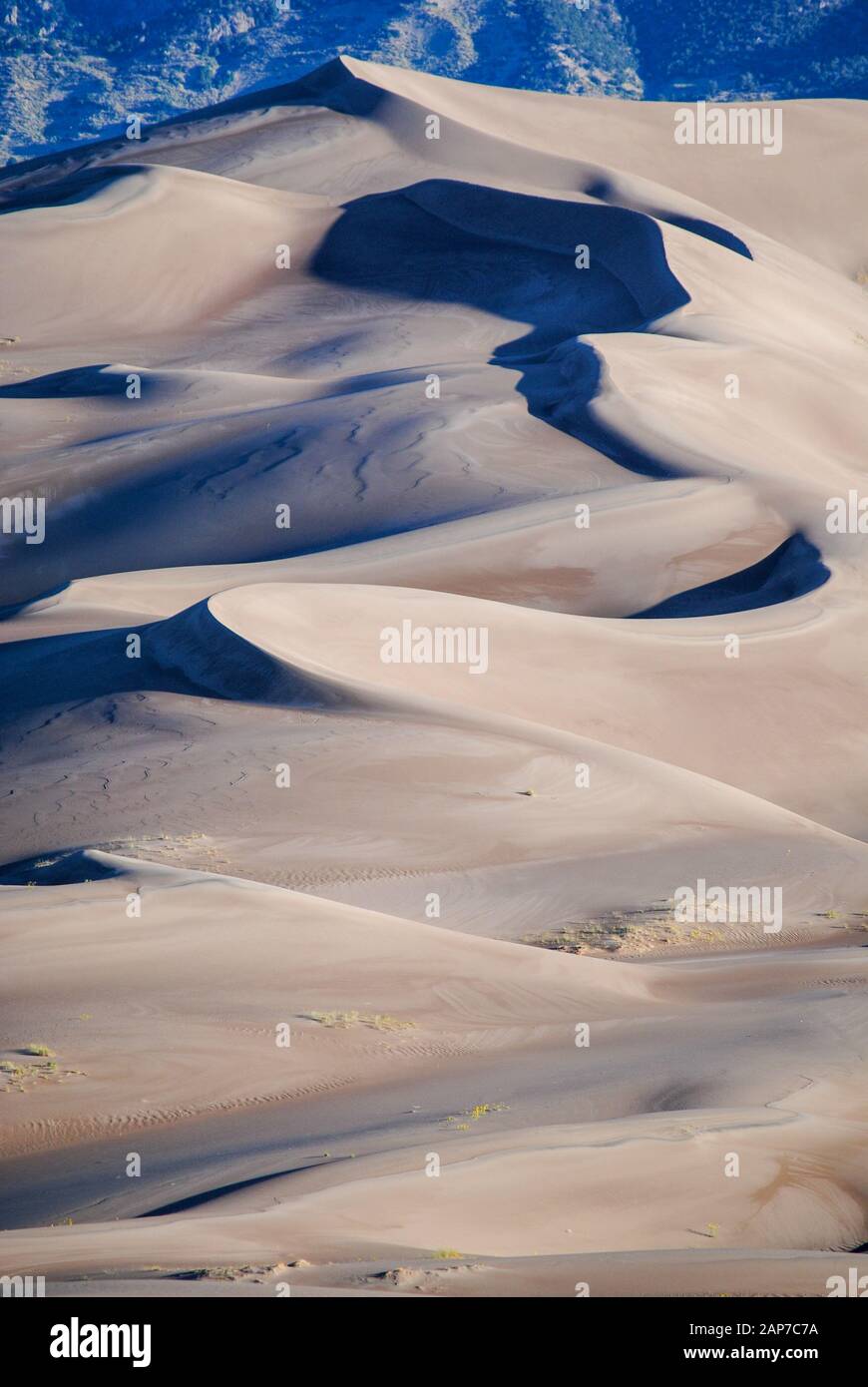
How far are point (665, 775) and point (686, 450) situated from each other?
7.27 m

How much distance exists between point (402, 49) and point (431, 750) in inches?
3828

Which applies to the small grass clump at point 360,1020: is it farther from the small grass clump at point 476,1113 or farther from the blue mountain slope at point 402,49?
the blue mountain slope at point 402,49

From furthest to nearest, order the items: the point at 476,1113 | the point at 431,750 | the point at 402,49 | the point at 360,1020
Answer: the point at 402,49
the point at 431,750
the point at 360,1020
the point at 476,1113

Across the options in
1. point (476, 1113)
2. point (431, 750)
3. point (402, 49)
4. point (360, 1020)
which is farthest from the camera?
point (402, 49)

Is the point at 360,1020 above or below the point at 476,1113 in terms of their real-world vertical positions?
below

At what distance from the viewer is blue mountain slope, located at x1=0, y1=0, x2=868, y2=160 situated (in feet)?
285

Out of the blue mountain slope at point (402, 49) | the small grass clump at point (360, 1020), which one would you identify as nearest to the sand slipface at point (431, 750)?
the small grass clump at point (360, 1020)

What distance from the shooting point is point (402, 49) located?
96.1 metres

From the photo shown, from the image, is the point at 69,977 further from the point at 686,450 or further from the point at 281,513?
the point at 686,450

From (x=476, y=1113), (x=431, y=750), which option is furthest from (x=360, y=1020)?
(x=431, y=750)

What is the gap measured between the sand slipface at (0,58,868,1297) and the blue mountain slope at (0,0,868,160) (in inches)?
2766

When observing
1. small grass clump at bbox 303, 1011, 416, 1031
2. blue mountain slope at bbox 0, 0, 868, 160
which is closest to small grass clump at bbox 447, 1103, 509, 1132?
small grass clump at bbox 303, 1011, 416, 1031

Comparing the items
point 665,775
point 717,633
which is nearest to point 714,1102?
point 665,775

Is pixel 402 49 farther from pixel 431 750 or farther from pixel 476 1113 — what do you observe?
pixel 476 1113
